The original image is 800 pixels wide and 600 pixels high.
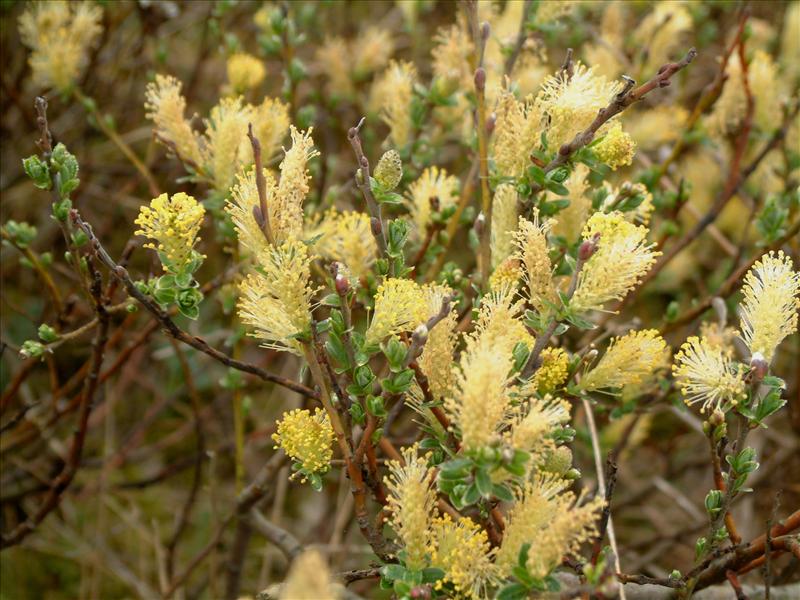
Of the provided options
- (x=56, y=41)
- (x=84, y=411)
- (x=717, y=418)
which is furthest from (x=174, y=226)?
(x=56, y=41)

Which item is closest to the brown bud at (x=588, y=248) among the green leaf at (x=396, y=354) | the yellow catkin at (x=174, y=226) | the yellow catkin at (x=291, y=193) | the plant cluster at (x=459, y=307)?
the plant cluster at (x=459, y=307)

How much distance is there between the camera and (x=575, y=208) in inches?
49.1

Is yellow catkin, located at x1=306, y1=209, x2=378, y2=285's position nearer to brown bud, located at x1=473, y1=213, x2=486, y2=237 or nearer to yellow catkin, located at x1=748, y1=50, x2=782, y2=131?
brown bud, located at x1=473, y1=213, x2=486, y2=237

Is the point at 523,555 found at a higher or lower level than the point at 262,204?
lower

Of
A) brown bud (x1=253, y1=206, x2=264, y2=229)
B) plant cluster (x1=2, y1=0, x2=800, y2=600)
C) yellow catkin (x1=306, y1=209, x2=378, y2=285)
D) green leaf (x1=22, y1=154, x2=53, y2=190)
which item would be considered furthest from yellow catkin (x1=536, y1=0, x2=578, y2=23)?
green leaf (x1=22, y1=154, x2=53, y2=190)

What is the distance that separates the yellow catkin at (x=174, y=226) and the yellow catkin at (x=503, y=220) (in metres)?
0.42

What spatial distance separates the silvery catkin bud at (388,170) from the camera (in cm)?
97

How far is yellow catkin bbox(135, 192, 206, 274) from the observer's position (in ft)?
3.10

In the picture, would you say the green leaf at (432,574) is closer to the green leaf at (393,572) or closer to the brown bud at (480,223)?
the green leaf at (393,572)

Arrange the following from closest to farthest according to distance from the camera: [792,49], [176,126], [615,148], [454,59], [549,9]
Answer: [615,148] → [176,126] → [549,9] → [454,59] → [792,49]

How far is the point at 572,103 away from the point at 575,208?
0.22 m

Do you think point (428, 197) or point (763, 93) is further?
point (763, 93)

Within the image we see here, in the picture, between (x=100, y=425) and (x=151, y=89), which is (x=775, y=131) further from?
(x=100, y=425)

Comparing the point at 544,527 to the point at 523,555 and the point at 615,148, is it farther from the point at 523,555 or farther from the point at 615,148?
the point at 615,148
